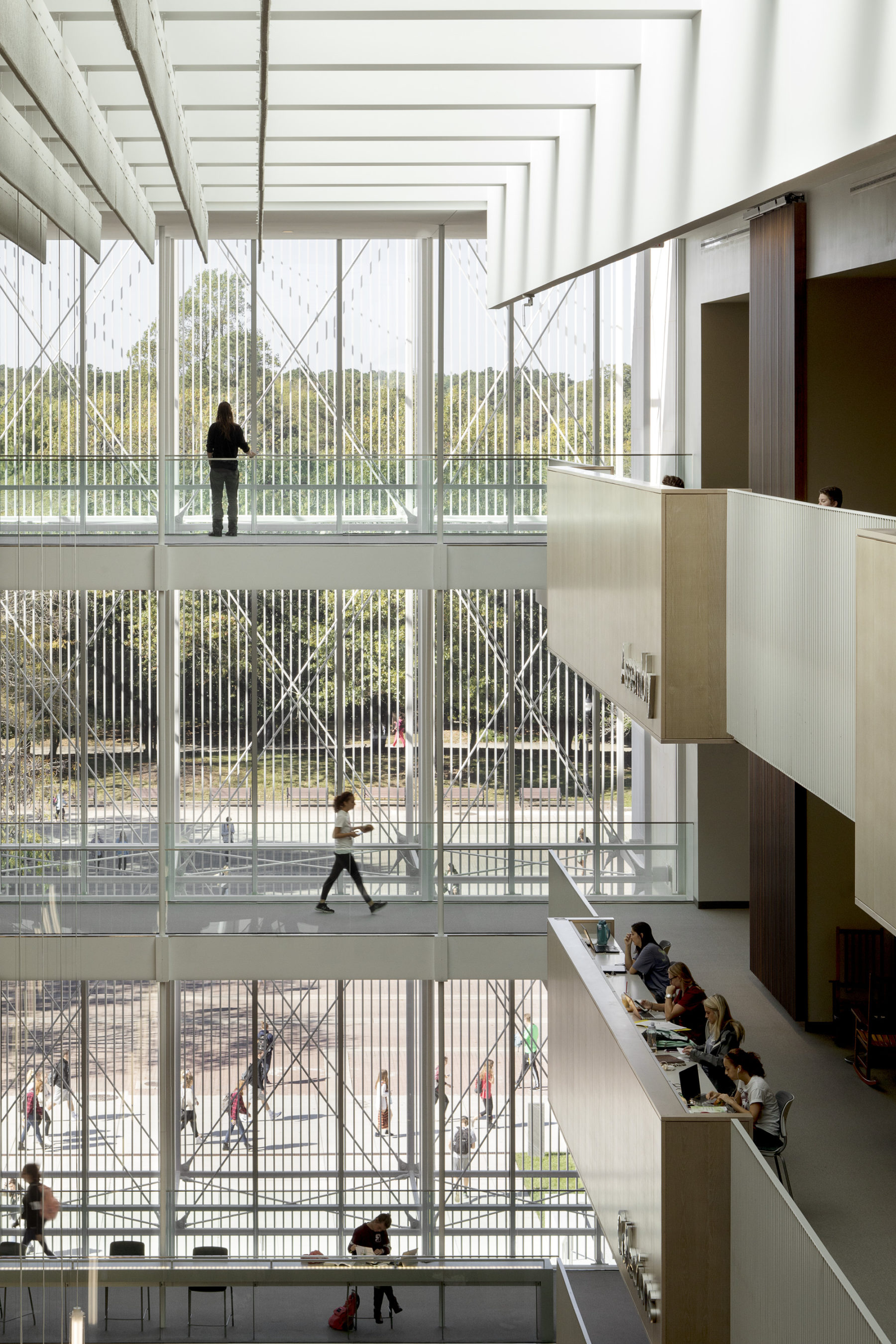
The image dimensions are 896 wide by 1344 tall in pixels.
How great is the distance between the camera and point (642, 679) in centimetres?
947

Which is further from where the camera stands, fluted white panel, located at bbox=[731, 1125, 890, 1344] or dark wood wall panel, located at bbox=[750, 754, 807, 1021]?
dark wood wall panel, located at bbox=[750, 754, 807, 1021]

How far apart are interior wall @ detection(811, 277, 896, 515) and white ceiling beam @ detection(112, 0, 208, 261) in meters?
4.78

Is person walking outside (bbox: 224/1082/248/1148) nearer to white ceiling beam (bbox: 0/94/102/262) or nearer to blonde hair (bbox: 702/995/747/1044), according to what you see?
blonde hair (bbox: 702/995/747/1044)

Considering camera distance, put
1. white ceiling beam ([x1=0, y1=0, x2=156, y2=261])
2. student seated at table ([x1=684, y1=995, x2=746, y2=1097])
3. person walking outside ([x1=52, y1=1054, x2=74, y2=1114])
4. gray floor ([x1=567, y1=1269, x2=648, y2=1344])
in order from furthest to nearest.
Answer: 1. gray floor ([x1=567, y1=1269, x2=648, y2=1344])
2. student seated at table ([x1=684, y1=995, x2=746, y2=1097])
3. person walking outside ([x1=52, y1=1054, x2=74, y2=1114])
4. white ceiling beam ([x1=0, y1=0, x2=156, y2=261])

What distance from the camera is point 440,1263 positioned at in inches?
525

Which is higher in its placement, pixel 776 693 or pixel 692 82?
pixel 692 82

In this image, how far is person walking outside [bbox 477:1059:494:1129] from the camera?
1662 cm

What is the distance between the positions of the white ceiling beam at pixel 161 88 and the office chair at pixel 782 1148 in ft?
19.8

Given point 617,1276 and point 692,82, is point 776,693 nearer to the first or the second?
point 692,82

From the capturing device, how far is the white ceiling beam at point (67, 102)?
4.10 meters

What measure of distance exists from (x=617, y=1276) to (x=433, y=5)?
12.2 meters

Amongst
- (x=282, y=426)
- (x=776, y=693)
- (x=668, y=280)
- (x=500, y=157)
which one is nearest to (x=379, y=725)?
(x=282, y=426)

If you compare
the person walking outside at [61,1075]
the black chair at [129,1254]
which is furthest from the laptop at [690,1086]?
the black chair at [129,1254]

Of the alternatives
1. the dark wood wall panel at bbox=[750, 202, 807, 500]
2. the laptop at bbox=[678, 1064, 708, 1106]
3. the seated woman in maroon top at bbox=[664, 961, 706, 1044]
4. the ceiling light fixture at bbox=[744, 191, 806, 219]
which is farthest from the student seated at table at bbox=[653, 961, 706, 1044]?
the ceiling light fixture at bbox=[744, 191, 806, 219]
